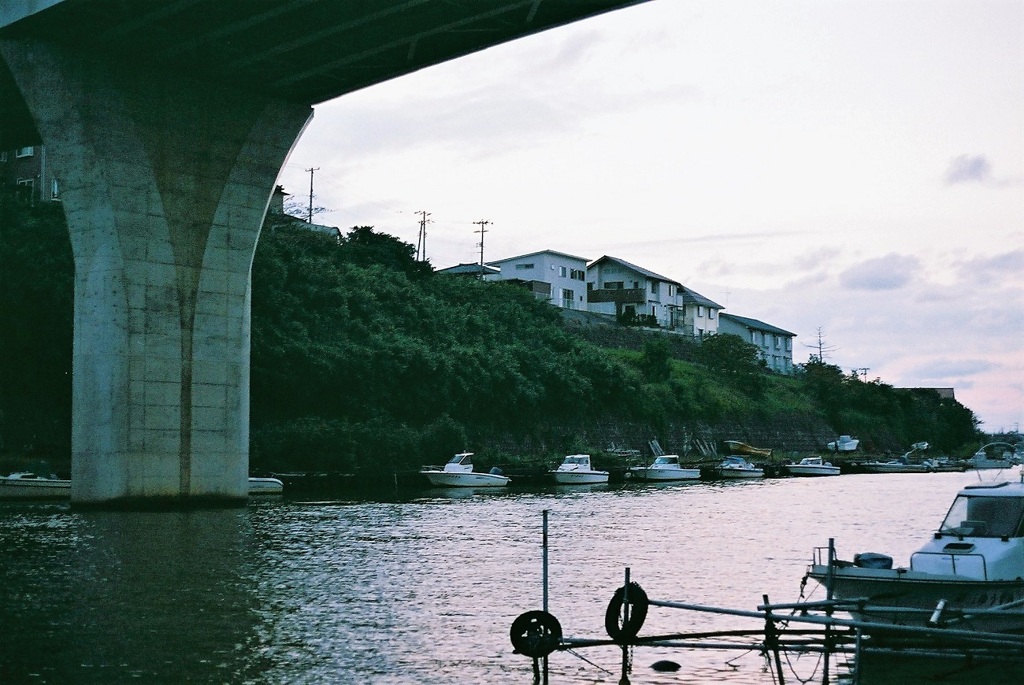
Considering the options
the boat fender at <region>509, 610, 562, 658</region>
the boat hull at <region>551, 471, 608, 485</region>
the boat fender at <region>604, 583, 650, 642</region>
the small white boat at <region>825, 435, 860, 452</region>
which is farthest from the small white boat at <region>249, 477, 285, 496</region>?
the small white boat at <region>825, 435, 860, 452</region>

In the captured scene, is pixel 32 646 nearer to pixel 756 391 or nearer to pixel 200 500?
pixel 200 500

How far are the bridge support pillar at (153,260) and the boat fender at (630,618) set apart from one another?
2599cm

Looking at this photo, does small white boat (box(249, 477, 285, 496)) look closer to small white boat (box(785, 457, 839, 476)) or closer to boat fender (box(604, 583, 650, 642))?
boat fender (box(604, 583, 650, 642))

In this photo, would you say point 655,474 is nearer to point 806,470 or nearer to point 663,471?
point 663,471

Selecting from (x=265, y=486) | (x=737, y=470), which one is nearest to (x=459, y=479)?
(x=265, y=486)

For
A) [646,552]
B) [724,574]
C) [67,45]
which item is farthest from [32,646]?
[67,45]

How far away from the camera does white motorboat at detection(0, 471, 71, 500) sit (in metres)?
48.5

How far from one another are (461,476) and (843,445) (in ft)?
231

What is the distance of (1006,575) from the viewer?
19281mm

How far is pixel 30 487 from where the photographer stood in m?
48.5

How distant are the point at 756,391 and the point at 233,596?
103735 millimetres

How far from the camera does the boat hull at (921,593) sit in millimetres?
18016

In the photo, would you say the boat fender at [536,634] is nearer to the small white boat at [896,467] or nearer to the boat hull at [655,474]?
the boat hull at [655,474]

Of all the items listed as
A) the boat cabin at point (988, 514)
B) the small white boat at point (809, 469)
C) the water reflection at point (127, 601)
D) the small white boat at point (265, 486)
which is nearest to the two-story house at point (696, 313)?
the small white boat at point (809, 469)
